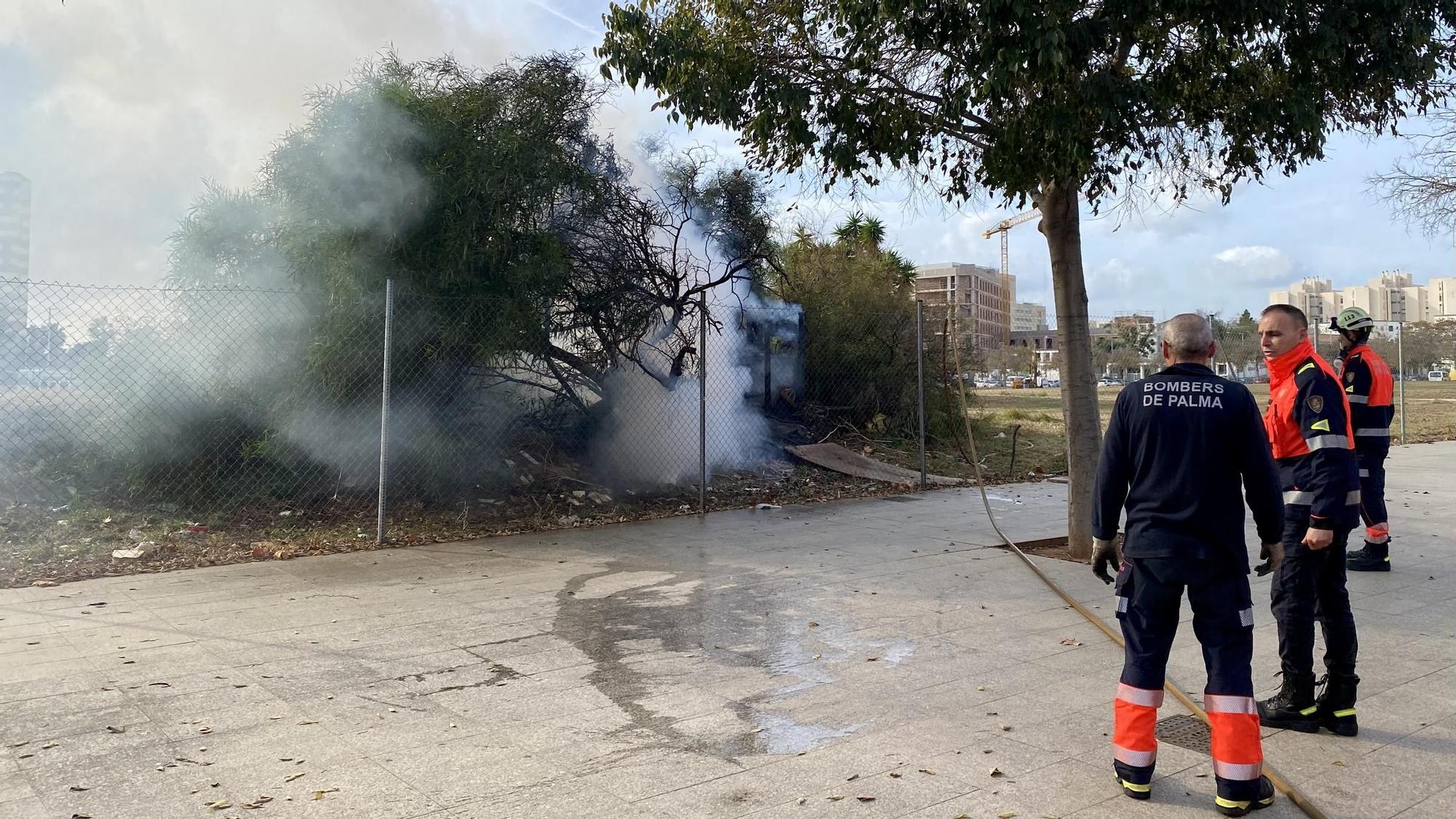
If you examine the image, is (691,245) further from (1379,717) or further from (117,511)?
(1379,717)

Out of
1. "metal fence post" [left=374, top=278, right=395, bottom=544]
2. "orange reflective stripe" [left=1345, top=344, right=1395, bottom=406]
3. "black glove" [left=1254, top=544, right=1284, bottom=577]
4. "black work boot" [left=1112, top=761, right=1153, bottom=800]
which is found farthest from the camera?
"metal fence post" [left=374, top=278, right=395, bottom=544]

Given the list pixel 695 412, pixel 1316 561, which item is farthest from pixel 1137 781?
pixel 695 412

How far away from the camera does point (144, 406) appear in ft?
28.4

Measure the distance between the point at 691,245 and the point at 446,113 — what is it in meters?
3.25

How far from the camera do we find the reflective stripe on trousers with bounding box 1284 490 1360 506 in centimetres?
399

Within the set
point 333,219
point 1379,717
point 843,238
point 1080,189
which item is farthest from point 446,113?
point 843,238

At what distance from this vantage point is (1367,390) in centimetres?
621

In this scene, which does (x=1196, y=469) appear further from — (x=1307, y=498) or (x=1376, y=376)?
(x=1376, y=376)

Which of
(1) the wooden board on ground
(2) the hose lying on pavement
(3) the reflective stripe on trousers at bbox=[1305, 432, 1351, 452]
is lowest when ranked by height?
(2) the hose lying on pavement

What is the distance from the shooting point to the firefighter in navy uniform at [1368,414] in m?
5.83

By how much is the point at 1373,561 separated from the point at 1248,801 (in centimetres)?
496

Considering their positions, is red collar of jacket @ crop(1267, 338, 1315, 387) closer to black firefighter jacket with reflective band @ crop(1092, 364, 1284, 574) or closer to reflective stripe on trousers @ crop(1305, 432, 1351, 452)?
reflective stripe on trousers @ crop(1305, 432, 1351, 452)

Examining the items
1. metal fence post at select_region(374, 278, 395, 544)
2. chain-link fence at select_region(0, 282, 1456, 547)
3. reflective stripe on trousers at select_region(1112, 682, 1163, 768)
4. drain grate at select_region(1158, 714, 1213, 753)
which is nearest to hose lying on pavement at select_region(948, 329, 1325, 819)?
drain grate at select_region(1158, 714, 1213, 753)

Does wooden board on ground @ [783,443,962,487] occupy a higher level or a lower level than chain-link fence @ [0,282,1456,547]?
lower
